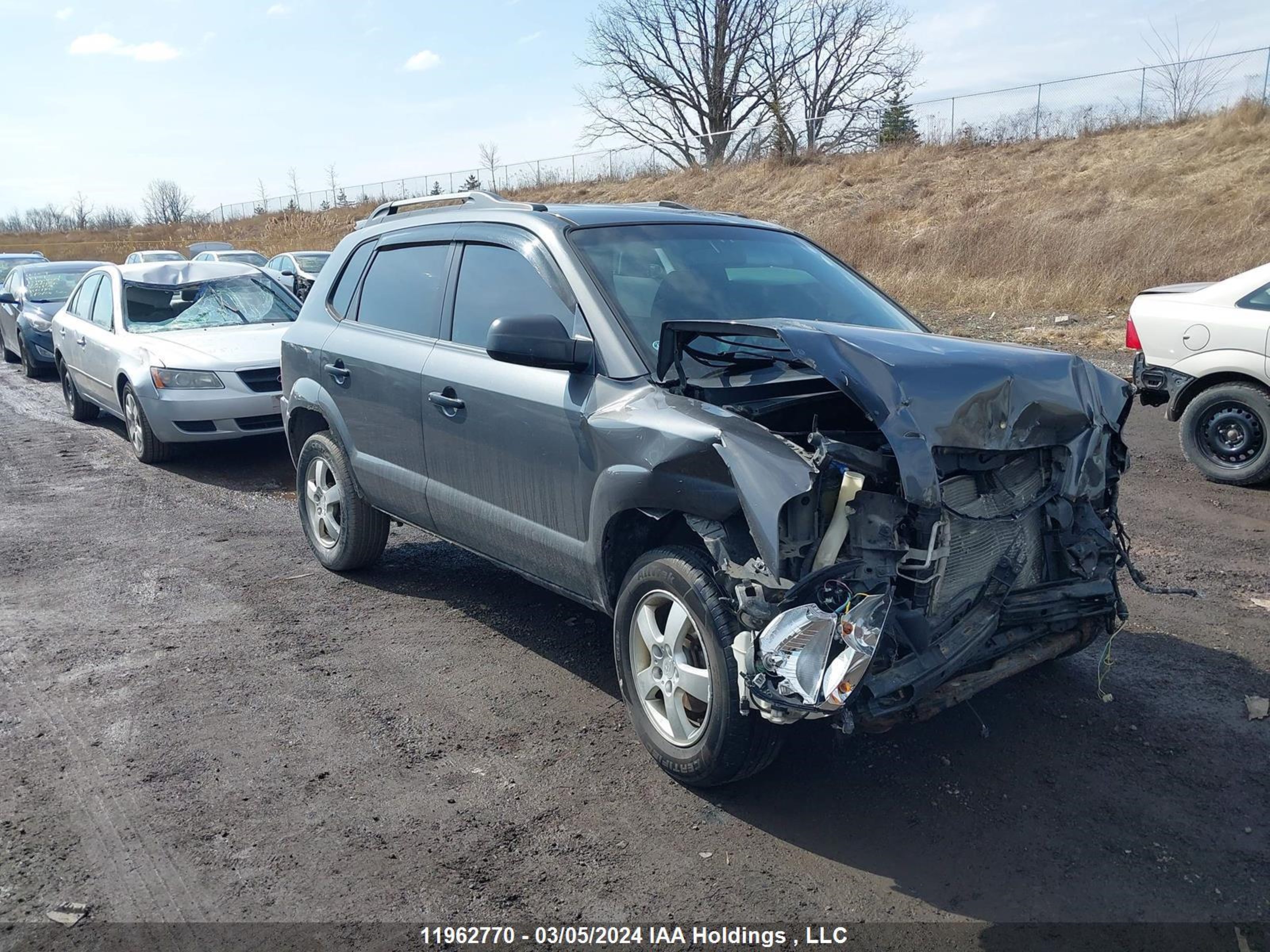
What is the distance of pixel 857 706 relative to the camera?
310 cm

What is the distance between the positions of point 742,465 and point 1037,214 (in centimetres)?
2251

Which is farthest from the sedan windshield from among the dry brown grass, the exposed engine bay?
the exposed engine bay

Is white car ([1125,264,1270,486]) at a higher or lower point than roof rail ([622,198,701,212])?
lower

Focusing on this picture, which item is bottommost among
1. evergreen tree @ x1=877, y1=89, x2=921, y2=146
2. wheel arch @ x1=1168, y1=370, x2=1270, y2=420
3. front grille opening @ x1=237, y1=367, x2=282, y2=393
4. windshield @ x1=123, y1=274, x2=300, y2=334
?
wheel arch @ x1=1168, y1=370, x2=1270, y2=420

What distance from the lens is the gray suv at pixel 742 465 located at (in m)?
3.09

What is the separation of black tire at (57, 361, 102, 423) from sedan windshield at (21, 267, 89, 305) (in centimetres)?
429

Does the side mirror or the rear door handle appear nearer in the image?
the side mirror

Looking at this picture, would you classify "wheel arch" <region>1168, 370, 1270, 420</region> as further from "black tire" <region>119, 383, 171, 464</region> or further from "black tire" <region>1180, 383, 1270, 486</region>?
"black tire" <region>119, 383, 171, 464</region>

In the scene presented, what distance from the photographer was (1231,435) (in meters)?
7.44

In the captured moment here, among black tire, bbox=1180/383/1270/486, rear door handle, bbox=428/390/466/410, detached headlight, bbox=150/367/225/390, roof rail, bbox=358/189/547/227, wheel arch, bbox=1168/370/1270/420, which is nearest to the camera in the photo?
rear door handle, bbox=428/390/466/410

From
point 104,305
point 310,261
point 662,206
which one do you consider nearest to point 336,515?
point 662,206

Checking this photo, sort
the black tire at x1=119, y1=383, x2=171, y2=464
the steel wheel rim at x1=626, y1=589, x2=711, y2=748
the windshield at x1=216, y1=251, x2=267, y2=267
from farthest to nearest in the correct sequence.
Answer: the windshield at x1=216, y1=251, x2=267, y2=267 → the black tire at x1=119, y1=383, x2=171, y2=464 → the steel wheel rim at x1=626, y1=589, x2=711, y2=748

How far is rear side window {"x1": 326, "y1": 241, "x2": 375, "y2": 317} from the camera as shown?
575cm

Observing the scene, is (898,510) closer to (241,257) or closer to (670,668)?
(670,668)
